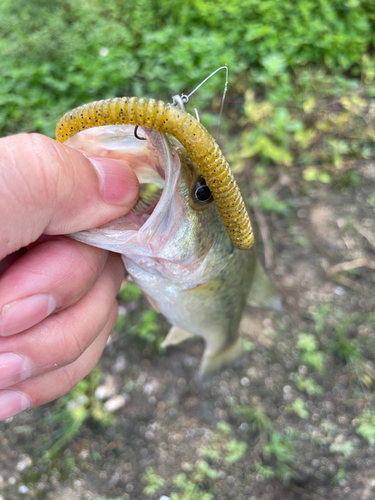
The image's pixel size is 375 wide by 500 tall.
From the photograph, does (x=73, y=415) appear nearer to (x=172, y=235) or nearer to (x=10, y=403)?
(x=10, y=403)

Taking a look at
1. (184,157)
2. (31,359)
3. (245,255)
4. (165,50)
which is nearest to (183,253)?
(184,157)

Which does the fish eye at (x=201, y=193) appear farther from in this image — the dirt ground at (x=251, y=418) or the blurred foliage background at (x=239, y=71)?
the blurred foliage background at (x=239, y=71)

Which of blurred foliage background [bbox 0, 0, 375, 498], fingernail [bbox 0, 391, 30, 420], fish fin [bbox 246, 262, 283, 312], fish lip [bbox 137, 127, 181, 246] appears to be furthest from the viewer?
blurred foliage background [bbox 0, 0, 375, 498]

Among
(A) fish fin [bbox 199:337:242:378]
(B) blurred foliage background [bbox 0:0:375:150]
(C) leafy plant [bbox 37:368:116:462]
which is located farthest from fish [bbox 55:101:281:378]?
(B) blurred foliage background [bbox 0:0:375:150]

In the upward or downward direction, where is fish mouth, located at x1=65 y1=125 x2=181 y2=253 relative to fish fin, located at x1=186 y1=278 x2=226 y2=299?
upward

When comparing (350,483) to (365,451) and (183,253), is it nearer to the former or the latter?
(365,451)

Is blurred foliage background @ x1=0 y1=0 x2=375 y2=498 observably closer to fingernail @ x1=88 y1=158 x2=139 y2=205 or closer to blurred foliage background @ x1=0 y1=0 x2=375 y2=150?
blurred foliage background @ x1=0 y1=0 x2=375 y2=150
